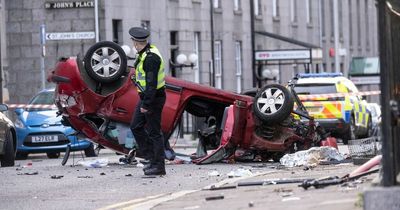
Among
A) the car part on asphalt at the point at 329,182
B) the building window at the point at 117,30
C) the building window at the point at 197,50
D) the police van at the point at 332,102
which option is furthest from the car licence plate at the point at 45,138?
the building window at the point at 197,50

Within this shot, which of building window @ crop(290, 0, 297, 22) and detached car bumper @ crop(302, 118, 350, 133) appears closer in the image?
detached car bumper @ crop(302, 118, 350, 133)

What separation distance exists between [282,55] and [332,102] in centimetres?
1809

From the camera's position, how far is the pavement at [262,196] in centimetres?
995

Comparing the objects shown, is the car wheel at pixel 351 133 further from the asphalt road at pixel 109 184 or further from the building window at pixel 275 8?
the building window at pixel 275 8

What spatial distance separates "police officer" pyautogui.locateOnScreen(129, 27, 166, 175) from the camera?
49.5ft

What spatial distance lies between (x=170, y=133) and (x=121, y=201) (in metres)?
5.55

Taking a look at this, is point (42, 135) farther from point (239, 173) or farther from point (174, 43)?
point (174, 43)

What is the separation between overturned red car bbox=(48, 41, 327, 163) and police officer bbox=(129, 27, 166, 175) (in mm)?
1900

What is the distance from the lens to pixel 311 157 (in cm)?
1691

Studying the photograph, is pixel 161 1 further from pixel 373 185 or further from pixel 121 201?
pixel 373 185

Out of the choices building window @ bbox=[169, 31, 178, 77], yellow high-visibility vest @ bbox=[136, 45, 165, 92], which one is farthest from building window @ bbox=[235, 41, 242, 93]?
yellow high-visibility vest @ bbox=[136, 45, 165, 92]

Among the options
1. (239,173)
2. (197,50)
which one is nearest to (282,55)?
(197,50)

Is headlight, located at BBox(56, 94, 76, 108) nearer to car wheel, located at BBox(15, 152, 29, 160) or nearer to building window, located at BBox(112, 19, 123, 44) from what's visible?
car wheel, located at BBox(15, 152, 29, 160)

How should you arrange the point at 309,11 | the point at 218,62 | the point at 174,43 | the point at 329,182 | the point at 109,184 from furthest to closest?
1. the point at 309,11
2. the point at 218,62
3. the point at 174,43
4. the point at 109,184
5. the point at 329,182
